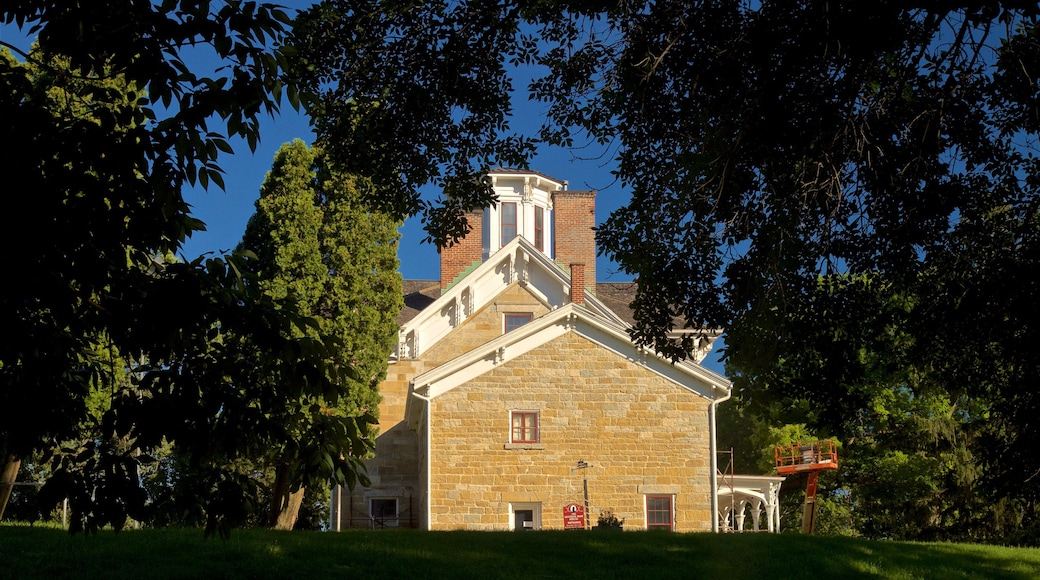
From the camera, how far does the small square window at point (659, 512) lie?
24.4 metres

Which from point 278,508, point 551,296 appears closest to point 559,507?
point 278,508

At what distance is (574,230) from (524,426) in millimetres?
11410

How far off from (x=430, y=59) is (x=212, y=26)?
4.46 meters

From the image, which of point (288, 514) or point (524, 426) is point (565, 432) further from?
point (288, 514)

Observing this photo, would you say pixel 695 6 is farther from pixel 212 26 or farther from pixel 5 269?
pixel 5 269

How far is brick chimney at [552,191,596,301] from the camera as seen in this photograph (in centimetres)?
3453

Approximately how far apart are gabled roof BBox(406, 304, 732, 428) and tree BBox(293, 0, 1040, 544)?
12736 mm

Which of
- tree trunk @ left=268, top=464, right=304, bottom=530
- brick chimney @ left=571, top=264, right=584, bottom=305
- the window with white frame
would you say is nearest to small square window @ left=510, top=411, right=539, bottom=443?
the window with white frame

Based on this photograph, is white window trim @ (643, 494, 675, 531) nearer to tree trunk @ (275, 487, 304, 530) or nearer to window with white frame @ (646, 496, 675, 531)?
window with white frame @ (646, 496, 675, 531)

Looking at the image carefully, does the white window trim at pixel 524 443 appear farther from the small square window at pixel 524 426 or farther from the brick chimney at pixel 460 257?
the brick chimney at pixel 460 257

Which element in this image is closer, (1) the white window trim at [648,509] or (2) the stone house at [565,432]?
(2) the stone house at [565,432]

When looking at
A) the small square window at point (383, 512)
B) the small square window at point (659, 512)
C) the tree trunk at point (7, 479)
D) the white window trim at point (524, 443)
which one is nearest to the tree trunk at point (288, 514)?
the small square window at point (383, 512)

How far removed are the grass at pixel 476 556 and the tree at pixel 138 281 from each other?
20.3 feet

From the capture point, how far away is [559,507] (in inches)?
956
